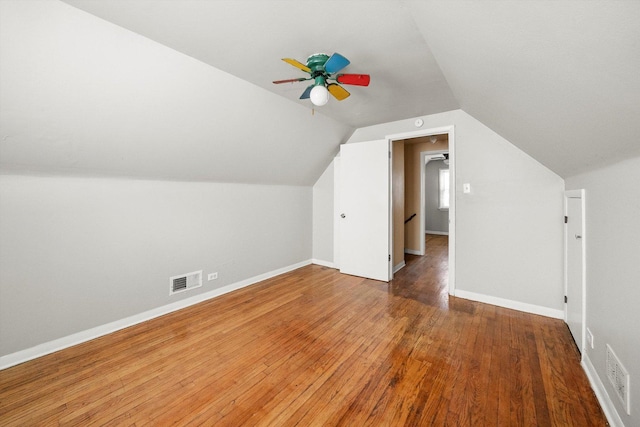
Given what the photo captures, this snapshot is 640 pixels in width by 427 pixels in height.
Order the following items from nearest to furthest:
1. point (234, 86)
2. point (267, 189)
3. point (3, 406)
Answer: point (3, 406) → point (234, 86) → point (267, 189)

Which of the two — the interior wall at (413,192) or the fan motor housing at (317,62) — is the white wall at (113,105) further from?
the interior wall at (413,192)

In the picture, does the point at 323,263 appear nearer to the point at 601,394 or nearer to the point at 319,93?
the point at 319,93

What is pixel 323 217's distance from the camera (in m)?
4.69

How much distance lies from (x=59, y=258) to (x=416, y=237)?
572 centimetres

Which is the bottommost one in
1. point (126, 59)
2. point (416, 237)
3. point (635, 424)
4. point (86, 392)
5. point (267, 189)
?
point (86, 392)

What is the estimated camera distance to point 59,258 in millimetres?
2127

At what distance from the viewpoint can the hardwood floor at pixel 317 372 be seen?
4.84ft

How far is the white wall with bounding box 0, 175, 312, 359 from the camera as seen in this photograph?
6.39 feet

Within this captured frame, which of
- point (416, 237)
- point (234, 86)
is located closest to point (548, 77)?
point (234, 86)

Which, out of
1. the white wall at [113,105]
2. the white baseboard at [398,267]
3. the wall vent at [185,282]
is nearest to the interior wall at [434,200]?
the white baseboard at [398,267]

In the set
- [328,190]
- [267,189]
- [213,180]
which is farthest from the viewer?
[328,190]

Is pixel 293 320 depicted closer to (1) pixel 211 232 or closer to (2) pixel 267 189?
(1) pixel 211 232

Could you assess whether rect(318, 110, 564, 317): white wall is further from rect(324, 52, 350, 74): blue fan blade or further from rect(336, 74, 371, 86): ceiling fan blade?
rect(324, 52, 350, 74): blue fan blade

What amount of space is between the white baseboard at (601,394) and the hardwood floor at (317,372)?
0.15ft
